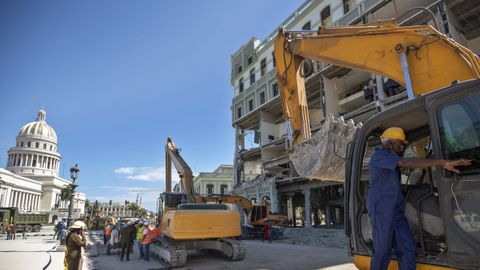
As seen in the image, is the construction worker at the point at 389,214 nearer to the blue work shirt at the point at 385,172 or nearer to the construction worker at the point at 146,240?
the blue work shirt at the point at 385,172

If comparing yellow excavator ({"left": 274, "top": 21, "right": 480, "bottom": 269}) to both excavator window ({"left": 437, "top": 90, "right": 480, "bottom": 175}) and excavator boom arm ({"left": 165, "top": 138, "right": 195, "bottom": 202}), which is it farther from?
excavator boom arm ({"left": 165, "top": 138, "right": 195, "bottom": 202})

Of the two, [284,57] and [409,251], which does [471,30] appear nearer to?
[284,57]

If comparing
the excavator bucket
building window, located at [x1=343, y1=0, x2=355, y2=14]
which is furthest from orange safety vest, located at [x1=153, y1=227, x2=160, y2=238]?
building window, located at [x1=343, y1=0, x2=355, y2=14]

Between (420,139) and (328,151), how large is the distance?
9.13ft

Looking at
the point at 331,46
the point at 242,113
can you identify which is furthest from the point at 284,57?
the point at 242,113

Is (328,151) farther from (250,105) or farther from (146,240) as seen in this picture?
(250,105)

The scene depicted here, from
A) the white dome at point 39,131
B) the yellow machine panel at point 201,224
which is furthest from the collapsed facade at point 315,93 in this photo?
the white dome at point 39,131

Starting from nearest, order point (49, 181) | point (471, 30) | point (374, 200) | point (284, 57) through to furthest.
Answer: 1. point (374, 200)
2. point (284, 57)
3. point (471, 30)
4. point (49, 181)

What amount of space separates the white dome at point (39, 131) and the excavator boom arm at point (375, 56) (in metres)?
119

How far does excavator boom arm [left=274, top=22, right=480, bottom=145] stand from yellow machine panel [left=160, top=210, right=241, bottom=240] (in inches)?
186

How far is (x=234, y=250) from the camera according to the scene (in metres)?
10.9

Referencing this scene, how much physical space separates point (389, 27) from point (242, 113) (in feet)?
115

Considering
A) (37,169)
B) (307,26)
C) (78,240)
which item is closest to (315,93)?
(307,26)

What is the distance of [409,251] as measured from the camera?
8.91 feet
